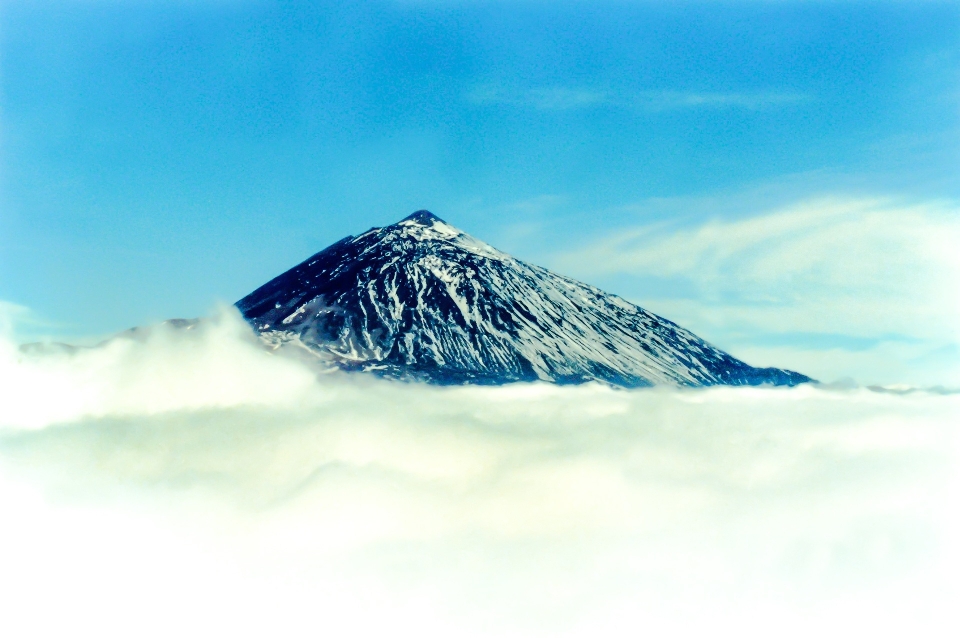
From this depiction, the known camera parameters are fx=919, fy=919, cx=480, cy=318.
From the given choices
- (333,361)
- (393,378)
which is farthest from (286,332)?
(393,378)

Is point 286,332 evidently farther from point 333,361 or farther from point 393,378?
point 393,378
